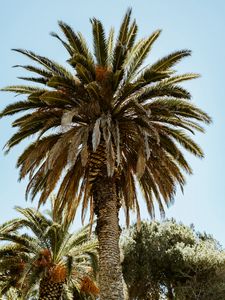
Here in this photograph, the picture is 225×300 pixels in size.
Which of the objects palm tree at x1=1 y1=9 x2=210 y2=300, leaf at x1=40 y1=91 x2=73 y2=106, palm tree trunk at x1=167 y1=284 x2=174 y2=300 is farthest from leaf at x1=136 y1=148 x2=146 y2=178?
palm tree trunk at x1=167 y1=284 x2=174 y2=300

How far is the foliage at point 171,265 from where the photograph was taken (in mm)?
26487

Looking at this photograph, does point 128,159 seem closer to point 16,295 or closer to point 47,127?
point 47,127

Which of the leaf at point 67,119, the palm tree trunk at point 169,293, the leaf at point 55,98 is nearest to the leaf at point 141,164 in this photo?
the leaf at point 67,119

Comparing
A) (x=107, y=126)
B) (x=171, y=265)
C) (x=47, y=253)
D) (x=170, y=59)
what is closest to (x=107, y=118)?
(x=107, y=126)

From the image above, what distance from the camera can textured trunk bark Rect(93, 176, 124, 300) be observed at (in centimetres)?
1112

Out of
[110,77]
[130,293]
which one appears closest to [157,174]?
[110,77]

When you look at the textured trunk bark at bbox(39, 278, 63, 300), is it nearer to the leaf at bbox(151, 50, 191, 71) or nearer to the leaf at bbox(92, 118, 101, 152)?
the leaf at bbox(92, 118, 101, 152)

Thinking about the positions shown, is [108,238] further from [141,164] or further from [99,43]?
[99,43]

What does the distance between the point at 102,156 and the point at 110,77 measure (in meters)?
2.33

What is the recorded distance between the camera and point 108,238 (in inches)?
468

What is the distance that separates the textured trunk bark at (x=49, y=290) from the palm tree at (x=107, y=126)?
628 cm

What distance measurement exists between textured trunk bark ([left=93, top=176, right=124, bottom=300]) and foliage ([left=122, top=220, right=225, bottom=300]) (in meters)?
15.5

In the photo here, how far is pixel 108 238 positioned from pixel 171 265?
1703 cm

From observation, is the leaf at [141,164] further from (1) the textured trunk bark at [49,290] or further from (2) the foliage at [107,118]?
(1) the textured trunk bark at [49,290]
